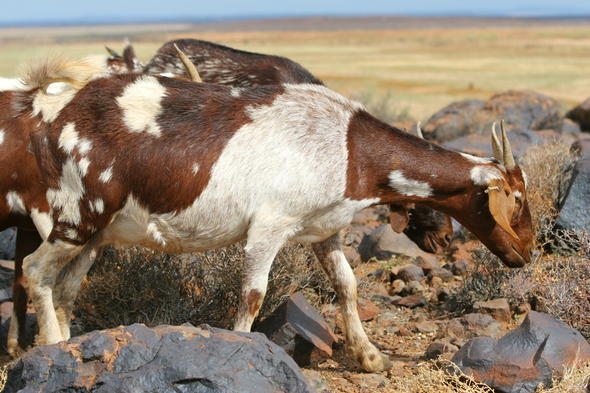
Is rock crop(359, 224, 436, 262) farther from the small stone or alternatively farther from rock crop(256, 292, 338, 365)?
rock crop(256, 292, 338, 365)

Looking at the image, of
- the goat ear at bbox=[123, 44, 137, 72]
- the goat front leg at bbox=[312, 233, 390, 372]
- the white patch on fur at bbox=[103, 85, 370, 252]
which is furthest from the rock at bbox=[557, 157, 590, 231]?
the goat ear at bbox=[123, 44, 137, 72]

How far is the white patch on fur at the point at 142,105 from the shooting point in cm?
576

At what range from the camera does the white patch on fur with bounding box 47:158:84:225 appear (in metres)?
5.71

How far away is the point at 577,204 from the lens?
9.14 meters

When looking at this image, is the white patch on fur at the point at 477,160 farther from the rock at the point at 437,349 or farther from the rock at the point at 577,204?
the rock at the point at 577,204

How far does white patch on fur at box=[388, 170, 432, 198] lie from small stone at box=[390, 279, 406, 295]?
247 cm

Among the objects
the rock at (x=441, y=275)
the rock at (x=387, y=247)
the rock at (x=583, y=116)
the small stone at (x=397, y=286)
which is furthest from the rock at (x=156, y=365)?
the rock at (x=583, y=116)

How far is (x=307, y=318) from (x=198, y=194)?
1401mm

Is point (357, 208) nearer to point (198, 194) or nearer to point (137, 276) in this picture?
point (198, 194)

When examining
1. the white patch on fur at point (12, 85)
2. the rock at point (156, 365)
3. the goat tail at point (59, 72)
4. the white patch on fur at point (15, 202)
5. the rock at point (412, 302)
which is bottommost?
the rock at point (412, 302)

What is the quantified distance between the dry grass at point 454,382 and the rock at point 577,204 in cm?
354

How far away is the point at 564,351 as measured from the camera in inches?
223

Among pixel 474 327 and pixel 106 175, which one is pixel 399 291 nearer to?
pixel 474 327

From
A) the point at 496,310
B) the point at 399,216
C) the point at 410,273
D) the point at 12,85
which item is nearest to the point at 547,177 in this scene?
the point at 410,273
